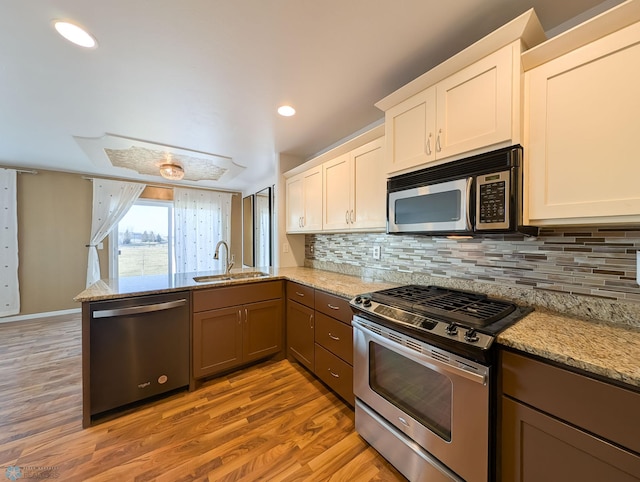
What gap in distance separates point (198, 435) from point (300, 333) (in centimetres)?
101

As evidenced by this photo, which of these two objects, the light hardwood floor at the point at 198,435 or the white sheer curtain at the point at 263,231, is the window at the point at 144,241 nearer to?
the white sheer curtain at the point at 263,231

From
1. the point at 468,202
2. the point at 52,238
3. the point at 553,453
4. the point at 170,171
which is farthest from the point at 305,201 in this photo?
the point at 52,238

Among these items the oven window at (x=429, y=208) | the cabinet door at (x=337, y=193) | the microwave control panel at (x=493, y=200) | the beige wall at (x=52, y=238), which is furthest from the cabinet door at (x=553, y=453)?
the beige wall at (x=52, y=238)

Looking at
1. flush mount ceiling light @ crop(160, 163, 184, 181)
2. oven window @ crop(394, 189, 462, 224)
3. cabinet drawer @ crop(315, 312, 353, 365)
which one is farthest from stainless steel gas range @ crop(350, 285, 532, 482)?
flush mount ceiling light @ crop(160, 163, 184, 181)

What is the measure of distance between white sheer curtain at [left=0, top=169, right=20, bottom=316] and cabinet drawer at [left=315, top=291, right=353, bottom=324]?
188 inches

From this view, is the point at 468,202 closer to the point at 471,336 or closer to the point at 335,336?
the point at 471,336

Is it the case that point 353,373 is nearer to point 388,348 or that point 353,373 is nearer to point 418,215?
point 388,348

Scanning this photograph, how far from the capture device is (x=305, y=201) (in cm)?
285

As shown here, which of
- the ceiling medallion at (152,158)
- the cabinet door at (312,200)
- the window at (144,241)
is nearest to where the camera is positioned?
the cabinet door at (312,200)

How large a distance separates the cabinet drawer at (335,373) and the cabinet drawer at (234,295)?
71 cm

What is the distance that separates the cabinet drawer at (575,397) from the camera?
0.74 m

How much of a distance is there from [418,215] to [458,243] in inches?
17.3

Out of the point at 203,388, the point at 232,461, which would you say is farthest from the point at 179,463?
the point at 203,388

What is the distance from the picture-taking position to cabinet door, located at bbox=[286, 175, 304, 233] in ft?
9.65
